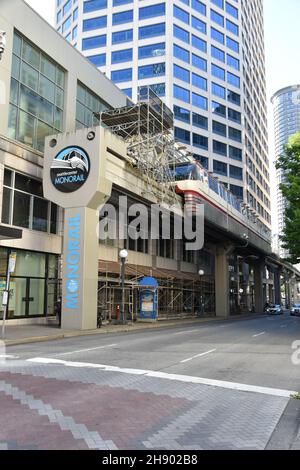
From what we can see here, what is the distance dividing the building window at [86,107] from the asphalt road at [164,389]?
2013cm

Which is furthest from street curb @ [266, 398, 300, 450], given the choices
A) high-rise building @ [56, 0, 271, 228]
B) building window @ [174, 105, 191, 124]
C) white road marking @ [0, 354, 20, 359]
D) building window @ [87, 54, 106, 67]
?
building window @ [87, 54, 106, 67]

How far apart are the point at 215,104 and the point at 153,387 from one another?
68984 millimetres

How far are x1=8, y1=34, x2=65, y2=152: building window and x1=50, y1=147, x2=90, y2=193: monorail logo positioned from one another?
112 inches

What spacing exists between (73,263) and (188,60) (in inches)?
2142

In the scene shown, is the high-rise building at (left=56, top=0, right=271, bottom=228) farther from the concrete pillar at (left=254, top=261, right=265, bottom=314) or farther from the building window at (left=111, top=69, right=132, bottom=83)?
the concrete pillar at (left=254, top=261, right=265, bottom=314)

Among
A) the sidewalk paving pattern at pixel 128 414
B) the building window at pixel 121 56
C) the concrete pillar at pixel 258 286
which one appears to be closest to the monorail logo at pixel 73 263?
the sidewalk paving pattern at pixel 128 414

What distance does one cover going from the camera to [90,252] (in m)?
23.0

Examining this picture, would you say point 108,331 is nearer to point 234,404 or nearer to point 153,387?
point 153,387

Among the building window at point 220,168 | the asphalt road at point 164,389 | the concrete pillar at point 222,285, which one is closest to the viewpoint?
the asphalt road at point 164,389

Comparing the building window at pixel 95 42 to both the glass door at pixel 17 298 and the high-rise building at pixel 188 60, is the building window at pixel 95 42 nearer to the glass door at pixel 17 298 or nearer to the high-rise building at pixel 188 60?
the high-rise building at pixel 188 60

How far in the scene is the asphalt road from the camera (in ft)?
18.2

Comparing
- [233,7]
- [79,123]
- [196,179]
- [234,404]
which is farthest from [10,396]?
[233,7]

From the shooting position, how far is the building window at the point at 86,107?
31.0 m

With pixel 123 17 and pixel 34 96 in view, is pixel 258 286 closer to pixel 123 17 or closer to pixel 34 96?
pixel 123 17
